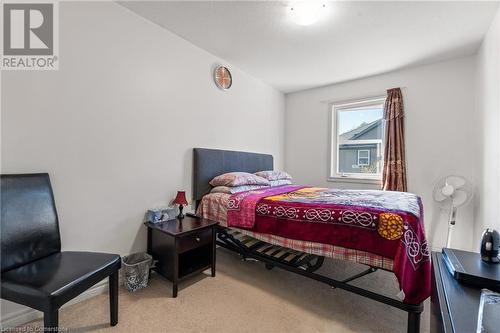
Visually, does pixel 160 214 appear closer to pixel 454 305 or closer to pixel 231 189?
pixel 231 189

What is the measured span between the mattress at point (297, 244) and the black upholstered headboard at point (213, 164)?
17cm

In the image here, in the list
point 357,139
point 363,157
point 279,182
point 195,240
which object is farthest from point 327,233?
point 357,139

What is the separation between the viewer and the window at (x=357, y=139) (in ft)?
11.9

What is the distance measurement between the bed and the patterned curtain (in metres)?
1.30

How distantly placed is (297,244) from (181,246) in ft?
3.25

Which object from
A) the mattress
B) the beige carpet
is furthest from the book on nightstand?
the beige carpet

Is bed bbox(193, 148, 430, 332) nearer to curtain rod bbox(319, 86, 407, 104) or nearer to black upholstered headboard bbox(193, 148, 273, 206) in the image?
black upholstered headboard bbox(193, 148, 273, 206)

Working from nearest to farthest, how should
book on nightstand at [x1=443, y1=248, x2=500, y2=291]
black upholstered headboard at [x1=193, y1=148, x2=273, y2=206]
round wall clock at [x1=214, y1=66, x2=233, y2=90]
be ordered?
book on nightstand at [x1=443, y1=248, x2=500, y2=291]
black upholstered headboard at [x1=193, y1=148, x2=273, y2=206]
round wall clock at [x1=214, y1=66, x2=233, y2=90]

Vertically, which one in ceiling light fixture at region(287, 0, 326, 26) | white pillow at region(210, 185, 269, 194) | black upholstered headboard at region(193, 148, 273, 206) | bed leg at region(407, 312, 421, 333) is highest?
ceiling light fixture at region(287, 0, 326, 26)

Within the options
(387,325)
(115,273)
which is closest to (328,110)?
(387,325)

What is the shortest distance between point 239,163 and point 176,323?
213 cm

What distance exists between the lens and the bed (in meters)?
1.40

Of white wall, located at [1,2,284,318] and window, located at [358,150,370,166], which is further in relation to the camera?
window, located at [358,150,370,166]

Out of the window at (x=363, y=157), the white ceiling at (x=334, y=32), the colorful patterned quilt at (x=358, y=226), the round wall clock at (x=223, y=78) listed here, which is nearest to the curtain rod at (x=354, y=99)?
the white ceiling at (x=334, y=32)
